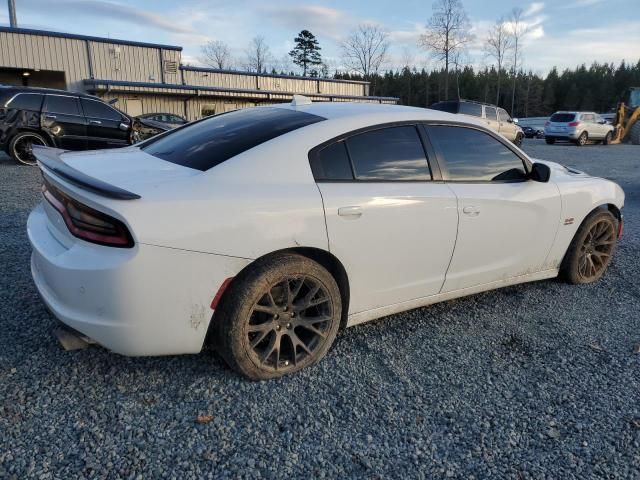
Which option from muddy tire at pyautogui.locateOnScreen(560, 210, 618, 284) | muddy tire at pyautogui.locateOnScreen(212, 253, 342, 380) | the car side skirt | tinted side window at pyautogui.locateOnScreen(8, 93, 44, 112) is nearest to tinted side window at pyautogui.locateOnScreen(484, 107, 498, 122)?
tinted side window at pyautogui.locateOnScreen(8, 93, 44, 112)

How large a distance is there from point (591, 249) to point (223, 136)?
11.0 feet

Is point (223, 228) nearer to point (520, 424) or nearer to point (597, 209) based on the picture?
point (520, 424)

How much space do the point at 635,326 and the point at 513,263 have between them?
3.26 feet

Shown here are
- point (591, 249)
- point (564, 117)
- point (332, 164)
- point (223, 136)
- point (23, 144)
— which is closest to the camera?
point (332, 164)

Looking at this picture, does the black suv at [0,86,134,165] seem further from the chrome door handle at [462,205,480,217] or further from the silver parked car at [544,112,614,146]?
the silver parked car at [544,112,614,146]

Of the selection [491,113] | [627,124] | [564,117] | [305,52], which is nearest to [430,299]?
[491,113]

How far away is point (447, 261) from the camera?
3.20 metres

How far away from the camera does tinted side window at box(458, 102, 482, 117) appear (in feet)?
60.6

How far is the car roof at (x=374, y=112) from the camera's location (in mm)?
3033

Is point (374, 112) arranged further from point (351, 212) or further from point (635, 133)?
point (635, 133)

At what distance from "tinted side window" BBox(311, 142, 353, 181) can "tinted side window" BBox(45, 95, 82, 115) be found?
32.5 feet

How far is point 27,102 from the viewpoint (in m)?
10.2

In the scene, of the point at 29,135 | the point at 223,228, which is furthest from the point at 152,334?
the point at 29,135

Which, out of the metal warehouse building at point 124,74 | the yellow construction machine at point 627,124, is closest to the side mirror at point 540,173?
the metal warehouse building at point 124,74
